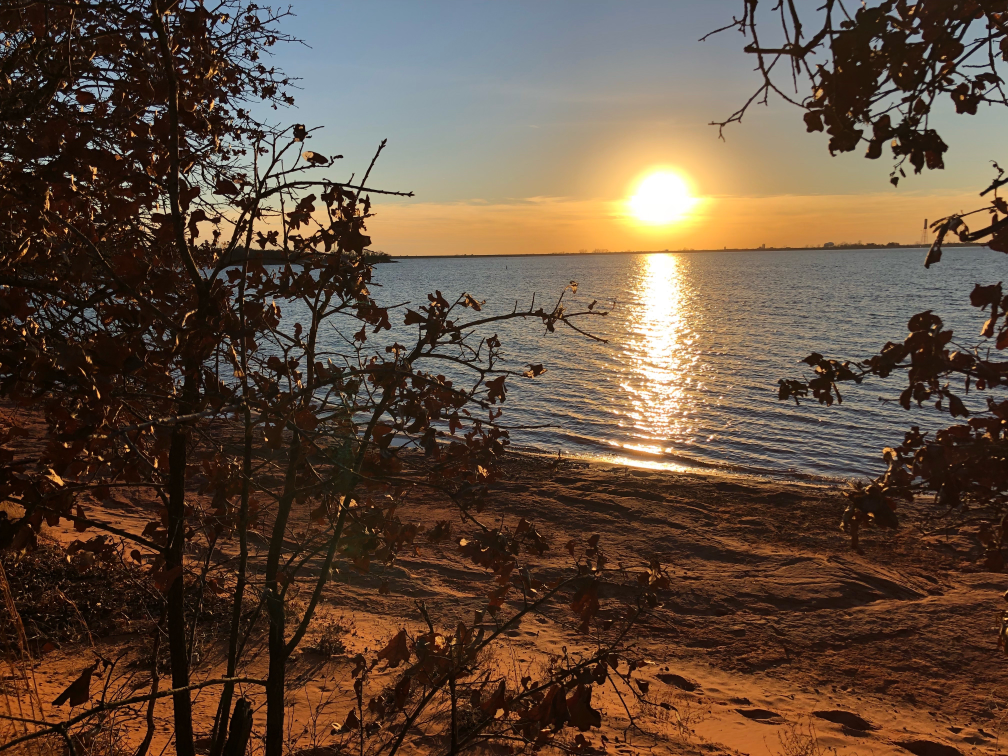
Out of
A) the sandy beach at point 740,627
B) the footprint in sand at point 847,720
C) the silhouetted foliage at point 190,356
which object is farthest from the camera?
the footprint in sand at point 847,720

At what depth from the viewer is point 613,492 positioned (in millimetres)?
14898

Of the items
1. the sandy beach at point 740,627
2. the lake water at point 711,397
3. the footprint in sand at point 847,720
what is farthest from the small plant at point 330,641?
the footprint in sand at point 847,720

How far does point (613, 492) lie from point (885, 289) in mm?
86580

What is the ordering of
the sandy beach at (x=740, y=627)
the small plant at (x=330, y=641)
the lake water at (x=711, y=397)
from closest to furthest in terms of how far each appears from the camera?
1. the sandy beach at (x=740, y=627)
2. the small plant at (x=330, y=641)
3. the lake water at (x=711, y=397)

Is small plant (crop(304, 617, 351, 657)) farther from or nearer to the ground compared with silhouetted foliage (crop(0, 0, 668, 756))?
nearer to the ground

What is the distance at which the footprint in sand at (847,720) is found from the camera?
6.47m

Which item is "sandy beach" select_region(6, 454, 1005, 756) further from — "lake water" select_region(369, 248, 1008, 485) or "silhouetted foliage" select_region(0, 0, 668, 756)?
"lake water" select_region(369, 248, 1008, 485)

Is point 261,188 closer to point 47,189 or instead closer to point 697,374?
point 47,189

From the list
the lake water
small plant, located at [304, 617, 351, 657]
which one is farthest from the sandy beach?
the lake water

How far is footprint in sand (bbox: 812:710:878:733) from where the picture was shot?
647cm

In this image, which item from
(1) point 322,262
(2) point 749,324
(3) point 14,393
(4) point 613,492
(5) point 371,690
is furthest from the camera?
(2) point 749,324

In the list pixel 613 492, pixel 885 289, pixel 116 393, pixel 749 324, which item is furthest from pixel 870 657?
pixel 885 289

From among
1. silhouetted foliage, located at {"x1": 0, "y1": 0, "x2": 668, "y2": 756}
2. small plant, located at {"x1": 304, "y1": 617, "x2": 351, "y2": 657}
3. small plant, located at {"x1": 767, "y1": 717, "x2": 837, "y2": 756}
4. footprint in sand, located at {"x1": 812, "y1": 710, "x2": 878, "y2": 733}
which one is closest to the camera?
silhouetted foliage, located at {"x1": 0, "y1": 0, "x2": 668, "y2": 756}

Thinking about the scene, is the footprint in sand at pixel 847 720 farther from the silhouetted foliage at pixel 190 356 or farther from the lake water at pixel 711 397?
the silhouetted foliage at pixel 190 356
